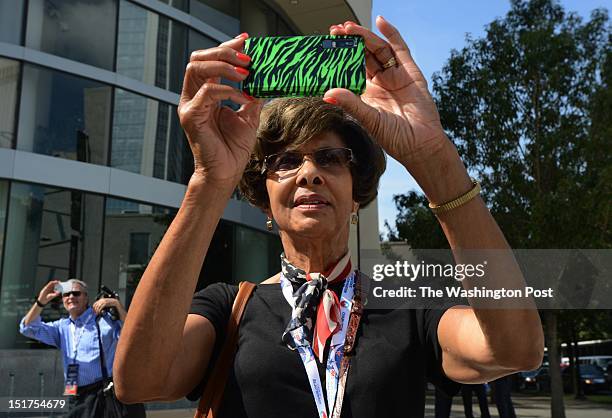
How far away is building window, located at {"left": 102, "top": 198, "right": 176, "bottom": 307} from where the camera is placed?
1397 cm

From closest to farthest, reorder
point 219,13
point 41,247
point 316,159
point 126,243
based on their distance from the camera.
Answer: point 316,159, point 41,247, point 126,243, point 219,13

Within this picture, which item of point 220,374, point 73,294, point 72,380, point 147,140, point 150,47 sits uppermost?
point 150,47

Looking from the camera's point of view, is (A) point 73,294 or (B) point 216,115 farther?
(A) point 73,294

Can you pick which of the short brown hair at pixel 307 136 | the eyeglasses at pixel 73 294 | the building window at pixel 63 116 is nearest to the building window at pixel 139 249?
the building window at pixel 63 116

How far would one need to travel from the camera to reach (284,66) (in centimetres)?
171

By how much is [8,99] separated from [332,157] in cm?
1316

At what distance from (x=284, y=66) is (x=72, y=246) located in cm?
1276

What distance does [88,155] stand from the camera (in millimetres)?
14211

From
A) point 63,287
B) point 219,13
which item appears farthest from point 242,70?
point 219,13

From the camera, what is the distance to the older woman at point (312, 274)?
5.31 feet

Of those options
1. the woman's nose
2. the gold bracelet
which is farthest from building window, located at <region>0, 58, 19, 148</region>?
the gold bracelet

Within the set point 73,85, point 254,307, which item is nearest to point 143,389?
point 254,307

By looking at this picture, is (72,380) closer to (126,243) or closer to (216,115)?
(216,115)

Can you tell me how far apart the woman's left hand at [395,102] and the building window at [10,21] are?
1384 centimetres
